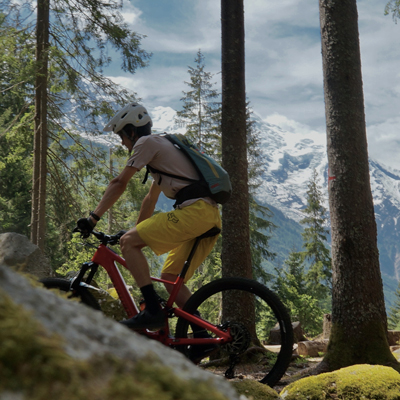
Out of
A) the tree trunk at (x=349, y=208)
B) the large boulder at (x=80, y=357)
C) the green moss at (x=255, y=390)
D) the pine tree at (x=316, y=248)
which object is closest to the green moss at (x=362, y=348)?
the tree trunk at (x=349, y=208)

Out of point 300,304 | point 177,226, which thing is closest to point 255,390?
point 177,226

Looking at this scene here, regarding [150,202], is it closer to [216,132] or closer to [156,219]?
[156,219]

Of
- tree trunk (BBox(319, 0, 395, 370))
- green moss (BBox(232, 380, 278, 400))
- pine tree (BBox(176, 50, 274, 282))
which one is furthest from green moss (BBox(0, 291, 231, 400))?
pine tree (BBox(176, 50, 274, 282))

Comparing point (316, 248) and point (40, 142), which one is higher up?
point (40, 142)

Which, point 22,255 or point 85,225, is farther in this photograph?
point 22,255

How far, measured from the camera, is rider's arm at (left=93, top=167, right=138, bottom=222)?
11.5 ft

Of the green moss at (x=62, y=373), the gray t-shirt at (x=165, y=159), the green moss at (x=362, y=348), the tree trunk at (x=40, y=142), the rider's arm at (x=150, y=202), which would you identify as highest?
the tree trunk at (x=40, y=142)

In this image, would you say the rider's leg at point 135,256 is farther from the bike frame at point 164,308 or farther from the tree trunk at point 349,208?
the tree trunk at point 349,208

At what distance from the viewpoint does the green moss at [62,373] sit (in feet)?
2.29

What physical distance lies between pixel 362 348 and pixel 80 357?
528 cm

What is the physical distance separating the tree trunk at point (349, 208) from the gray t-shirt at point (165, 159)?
2.84 meters

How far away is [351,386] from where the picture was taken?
351cm

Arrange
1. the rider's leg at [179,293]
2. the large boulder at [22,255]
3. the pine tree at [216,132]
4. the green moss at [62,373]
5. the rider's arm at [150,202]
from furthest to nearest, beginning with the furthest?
the pine tree at [216,132]
the large boulder at [22,255]
the rider's arm at [150,202]
the rider's leg at [179,293]
the green moss at [62,373]

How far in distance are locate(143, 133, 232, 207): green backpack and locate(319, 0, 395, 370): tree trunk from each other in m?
2.64
